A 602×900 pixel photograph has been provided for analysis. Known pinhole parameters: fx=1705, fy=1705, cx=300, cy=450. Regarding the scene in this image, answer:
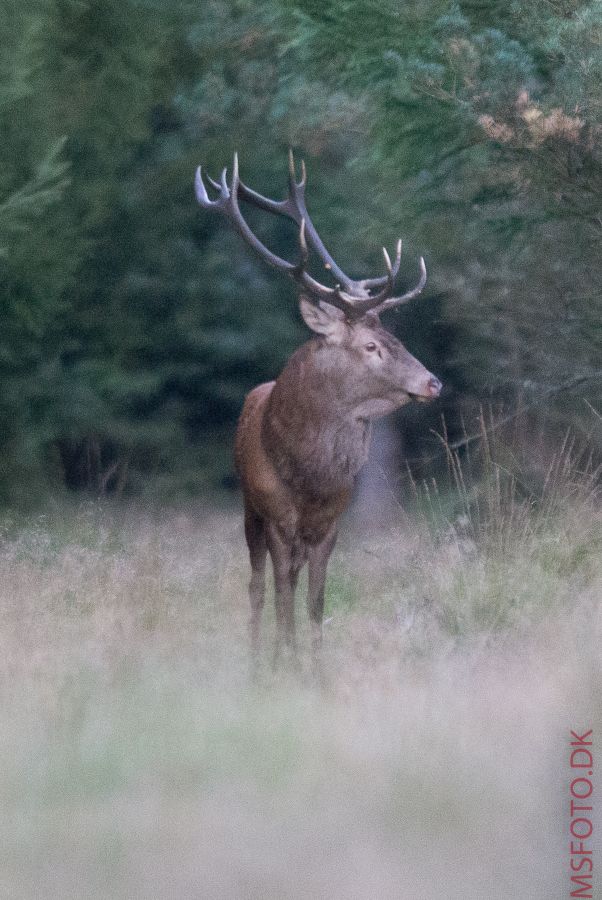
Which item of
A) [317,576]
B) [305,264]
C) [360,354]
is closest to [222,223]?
[305,264]

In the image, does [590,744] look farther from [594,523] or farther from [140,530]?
[140,530]

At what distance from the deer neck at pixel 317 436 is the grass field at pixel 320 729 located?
0.81 metres

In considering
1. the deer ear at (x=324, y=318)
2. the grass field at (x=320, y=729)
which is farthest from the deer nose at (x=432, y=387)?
the grass field at (x=320, y=729)

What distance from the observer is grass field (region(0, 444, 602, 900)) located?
5.21 meters

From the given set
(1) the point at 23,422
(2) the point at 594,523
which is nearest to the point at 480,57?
(2) the point at 594,523

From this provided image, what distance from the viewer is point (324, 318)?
8484 millimetres

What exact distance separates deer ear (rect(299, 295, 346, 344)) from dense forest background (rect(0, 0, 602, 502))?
2406 mm

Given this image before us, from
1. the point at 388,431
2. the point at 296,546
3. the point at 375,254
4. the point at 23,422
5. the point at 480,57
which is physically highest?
the point at 480,57

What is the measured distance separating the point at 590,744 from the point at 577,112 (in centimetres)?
472

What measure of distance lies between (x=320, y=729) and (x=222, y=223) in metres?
11.0

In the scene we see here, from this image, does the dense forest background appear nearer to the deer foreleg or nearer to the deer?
the deer

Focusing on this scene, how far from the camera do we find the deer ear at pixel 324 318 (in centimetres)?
848

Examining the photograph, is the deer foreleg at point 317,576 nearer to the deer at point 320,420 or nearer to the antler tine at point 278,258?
the deer at point 320,420

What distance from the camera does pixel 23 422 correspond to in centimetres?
1625
